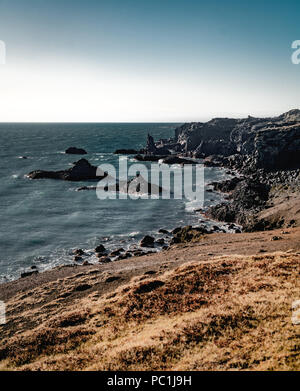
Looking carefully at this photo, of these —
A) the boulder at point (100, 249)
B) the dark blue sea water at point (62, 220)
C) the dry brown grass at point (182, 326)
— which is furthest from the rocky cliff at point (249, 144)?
the dry brown grass at point (182, 326)

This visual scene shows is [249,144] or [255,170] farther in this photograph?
[249,144]

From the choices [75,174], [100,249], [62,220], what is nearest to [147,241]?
[100,249]

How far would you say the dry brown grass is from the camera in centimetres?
1579

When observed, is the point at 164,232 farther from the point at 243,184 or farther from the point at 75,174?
the point at 75,174

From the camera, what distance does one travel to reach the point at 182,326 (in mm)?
19281

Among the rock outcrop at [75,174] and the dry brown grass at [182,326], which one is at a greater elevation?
the rock outcrop at [75,174]

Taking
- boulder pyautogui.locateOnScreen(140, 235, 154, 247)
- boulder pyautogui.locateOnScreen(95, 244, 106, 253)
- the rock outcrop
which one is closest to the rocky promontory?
boulder pyautogui.locateOnScreen(140, 235, 154, 247)

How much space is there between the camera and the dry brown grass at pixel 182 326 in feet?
51.8

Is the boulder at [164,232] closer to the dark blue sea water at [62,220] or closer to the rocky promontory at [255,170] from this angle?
the dark blue sea water at [62,220]

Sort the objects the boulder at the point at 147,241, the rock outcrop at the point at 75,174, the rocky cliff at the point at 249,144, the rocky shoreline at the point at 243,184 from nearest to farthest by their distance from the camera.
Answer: the boulder at the point at 147,241
the rocky shoreline at the point at 243,184
the rocky cliff at the point at 249,144
the rock outcrop at the point at 75,174
